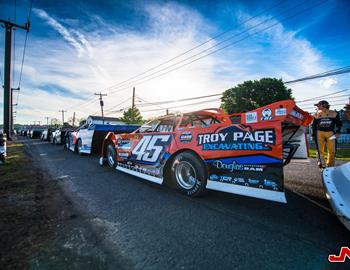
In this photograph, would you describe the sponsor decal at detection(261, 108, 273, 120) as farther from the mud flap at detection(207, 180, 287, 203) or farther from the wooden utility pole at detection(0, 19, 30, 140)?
the wooden utility pole at detection(0, 19, 30, 140)

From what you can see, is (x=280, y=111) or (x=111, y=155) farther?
(x=111, y=155)

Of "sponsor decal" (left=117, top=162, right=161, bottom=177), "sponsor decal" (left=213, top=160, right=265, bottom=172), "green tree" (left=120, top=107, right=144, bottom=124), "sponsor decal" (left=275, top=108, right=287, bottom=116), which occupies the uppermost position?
"green tree" (left=120, top=107, right=144, bottom=124)

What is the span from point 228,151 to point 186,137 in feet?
2.48

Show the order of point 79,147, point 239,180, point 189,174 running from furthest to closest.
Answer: point 79,147, point 189,174, point 239,180

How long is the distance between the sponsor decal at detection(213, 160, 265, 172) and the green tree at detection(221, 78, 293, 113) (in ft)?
96.0

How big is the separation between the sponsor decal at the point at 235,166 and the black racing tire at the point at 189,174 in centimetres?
25

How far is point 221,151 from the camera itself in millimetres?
2533

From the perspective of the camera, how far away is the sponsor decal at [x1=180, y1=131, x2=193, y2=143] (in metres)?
2.90

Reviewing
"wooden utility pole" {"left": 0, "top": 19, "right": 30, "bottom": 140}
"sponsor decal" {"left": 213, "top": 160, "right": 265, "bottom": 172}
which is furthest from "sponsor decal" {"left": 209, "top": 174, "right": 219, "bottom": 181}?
"wooden utility pole" {"left": 0, "top": 19, "right": 30, "bottom": 140}

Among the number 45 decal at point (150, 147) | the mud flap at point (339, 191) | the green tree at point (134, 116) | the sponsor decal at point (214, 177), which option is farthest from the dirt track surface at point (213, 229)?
the green tree at point (134, 116)

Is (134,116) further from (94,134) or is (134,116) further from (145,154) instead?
(145,154)

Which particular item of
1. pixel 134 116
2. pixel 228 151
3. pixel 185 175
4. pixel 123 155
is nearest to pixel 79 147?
pixel 123 155

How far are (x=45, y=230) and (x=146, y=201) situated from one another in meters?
1.31

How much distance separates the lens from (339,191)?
1974mm
